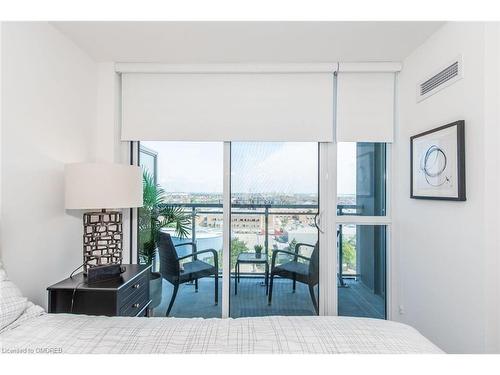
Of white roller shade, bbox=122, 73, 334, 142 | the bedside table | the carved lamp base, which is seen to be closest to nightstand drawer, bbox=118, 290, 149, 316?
the bedside table

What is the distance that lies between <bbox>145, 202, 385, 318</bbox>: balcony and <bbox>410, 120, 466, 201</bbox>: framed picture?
1.99 ft

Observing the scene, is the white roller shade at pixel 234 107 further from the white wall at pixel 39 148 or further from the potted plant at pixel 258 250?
the potted plant at pixel 258 250

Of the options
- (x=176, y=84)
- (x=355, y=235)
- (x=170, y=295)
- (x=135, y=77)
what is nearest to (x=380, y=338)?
(x=355, y=235)

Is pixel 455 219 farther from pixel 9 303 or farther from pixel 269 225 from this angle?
pixel 9 303

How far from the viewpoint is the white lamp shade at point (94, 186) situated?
1.82m

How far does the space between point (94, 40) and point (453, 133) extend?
265 cm

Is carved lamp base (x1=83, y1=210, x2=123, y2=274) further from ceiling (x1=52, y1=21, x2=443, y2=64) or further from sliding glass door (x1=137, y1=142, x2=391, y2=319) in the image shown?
ceiling (x1=52, y1=21, x2=443, y2=64)

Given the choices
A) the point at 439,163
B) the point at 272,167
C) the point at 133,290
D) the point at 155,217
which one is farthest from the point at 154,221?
the point at 439,163

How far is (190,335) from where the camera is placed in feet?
3.88

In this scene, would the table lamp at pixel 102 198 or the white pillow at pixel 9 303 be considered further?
the table lamp at pixel 102 198

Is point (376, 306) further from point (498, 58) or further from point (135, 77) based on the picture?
point (135, 77)

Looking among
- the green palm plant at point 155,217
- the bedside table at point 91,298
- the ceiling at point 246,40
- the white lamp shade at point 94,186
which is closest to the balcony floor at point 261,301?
the green palm plant at point 155,217

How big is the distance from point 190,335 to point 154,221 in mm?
1646

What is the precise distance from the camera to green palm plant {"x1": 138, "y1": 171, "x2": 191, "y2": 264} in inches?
104
